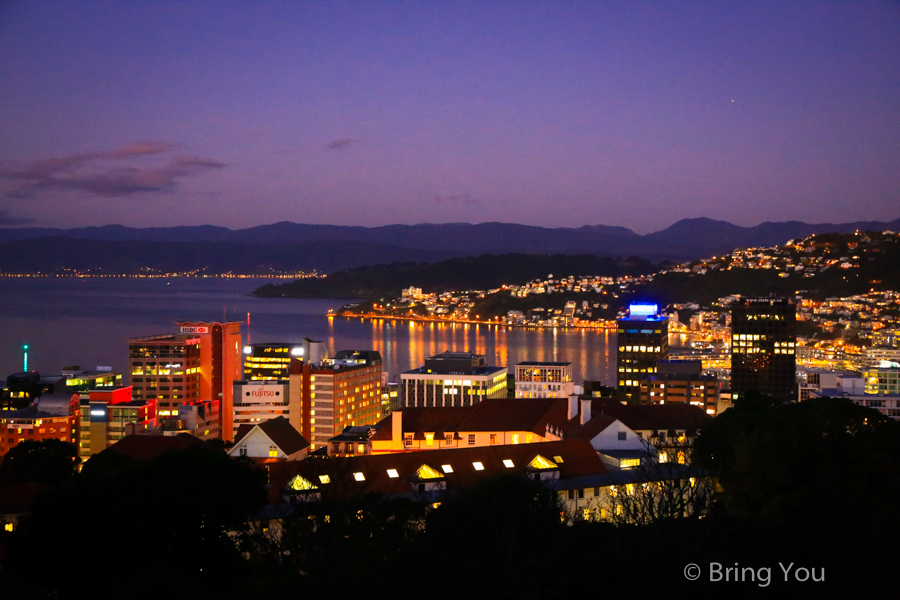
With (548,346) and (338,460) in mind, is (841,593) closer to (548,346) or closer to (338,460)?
(338,460)

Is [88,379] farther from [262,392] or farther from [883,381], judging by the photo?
[883,381]

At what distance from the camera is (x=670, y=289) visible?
52.6 m

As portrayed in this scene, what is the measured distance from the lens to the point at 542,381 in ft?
67.9

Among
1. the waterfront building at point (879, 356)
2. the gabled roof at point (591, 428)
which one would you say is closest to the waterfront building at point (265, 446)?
the gabled roof at point (591, 428)

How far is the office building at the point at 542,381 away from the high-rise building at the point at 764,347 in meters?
6.88

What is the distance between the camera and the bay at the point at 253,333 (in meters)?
29.1

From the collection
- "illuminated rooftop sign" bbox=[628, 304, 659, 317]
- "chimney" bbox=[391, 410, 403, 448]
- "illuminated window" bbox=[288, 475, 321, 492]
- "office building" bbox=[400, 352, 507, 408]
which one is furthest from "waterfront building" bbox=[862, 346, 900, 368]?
"illuminated window" bbox=[288, 475, 321, 492]

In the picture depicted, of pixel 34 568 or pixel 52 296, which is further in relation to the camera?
pixel 52 296

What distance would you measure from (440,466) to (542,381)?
14.3 m

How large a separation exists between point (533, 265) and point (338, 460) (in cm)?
6304

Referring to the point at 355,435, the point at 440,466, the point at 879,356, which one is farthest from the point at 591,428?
the point at 879,356

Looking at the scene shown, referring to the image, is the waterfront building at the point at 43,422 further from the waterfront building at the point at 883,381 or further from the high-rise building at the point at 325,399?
the waterfront building at the point at 883,381

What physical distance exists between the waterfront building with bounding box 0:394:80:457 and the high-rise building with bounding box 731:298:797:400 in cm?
1731

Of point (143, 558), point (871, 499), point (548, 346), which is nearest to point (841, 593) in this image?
point (871, 499)
